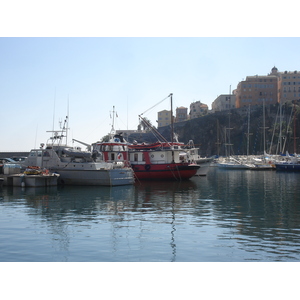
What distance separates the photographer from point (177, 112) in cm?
16912

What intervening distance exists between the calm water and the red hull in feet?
51.1

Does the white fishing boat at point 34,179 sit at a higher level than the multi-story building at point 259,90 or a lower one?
lower

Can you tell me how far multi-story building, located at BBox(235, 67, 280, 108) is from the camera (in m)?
127

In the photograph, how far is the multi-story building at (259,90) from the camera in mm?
127081

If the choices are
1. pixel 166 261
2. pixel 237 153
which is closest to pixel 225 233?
pixel 166 261

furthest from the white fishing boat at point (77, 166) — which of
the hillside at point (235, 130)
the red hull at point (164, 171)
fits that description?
the hillside at point (235, 130)

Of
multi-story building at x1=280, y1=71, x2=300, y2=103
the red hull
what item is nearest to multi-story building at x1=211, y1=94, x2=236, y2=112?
multi-story building at x1=280, y1=71, x2=300, y2=103

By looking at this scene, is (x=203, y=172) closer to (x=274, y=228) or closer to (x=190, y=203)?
(x=190, y=203)

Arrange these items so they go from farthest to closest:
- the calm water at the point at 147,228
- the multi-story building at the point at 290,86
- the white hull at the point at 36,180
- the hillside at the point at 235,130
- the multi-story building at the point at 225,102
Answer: the multi-story building at the point at 225,102 < the multi-story building at the point at 290,86 < the hillside at the point at 235,130 < the white hull at the point at 36,180 < the calm water at the point at 147,228

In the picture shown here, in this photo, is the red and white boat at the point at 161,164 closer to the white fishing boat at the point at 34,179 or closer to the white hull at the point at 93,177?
the white hull at the point at 93,177

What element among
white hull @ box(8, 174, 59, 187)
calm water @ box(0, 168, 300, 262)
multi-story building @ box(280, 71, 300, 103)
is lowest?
calm water @ box(0, 168, 300, 262)

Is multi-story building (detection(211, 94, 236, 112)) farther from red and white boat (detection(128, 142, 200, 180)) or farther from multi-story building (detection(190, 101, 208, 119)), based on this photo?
red and white boat (detection(128, 142, 200, 180))

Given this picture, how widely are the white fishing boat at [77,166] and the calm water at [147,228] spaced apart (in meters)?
7.18

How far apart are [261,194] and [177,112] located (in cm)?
14002
